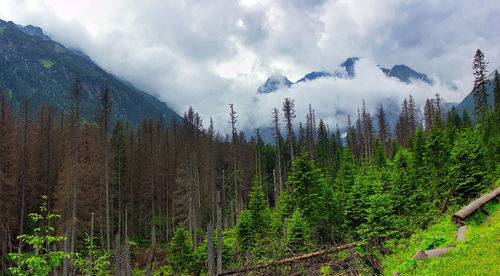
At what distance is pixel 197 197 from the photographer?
1612 inches

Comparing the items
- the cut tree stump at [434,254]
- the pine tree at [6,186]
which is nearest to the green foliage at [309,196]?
the cut tree stump at [434,254]

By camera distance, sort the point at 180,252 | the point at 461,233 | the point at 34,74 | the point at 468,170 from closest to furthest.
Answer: the point at 461,233 < the point at 468,170 < the point at 180,252 < the point at 34,74

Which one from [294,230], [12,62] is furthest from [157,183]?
[12,62]

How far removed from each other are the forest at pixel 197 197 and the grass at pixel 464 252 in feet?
2.39

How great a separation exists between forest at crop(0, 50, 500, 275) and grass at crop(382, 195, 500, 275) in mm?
728

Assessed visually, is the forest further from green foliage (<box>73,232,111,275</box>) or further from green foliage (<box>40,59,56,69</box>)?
A: green foliage (<box>40,59,56,69</box>)

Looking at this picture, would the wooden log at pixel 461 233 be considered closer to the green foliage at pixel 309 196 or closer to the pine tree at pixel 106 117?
the green foliage at pixel 309 196

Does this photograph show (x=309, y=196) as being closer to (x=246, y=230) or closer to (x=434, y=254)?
(x=246, y=230)

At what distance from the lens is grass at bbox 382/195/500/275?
768 centimetres

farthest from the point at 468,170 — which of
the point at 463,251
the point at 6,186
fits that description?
the point at 6,186

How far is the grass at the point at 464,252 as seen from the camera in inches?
302

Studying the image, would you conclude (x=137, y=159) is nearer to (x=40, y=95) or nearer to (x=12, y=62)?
(x=40, y=95)

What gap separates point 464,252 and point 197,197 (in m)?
35.7

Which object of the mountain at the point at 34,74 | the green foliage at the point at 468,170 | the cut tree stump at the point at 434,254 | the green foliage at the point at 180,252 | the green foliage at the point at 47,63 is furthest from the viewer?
the green foliage at the point at 47,63
